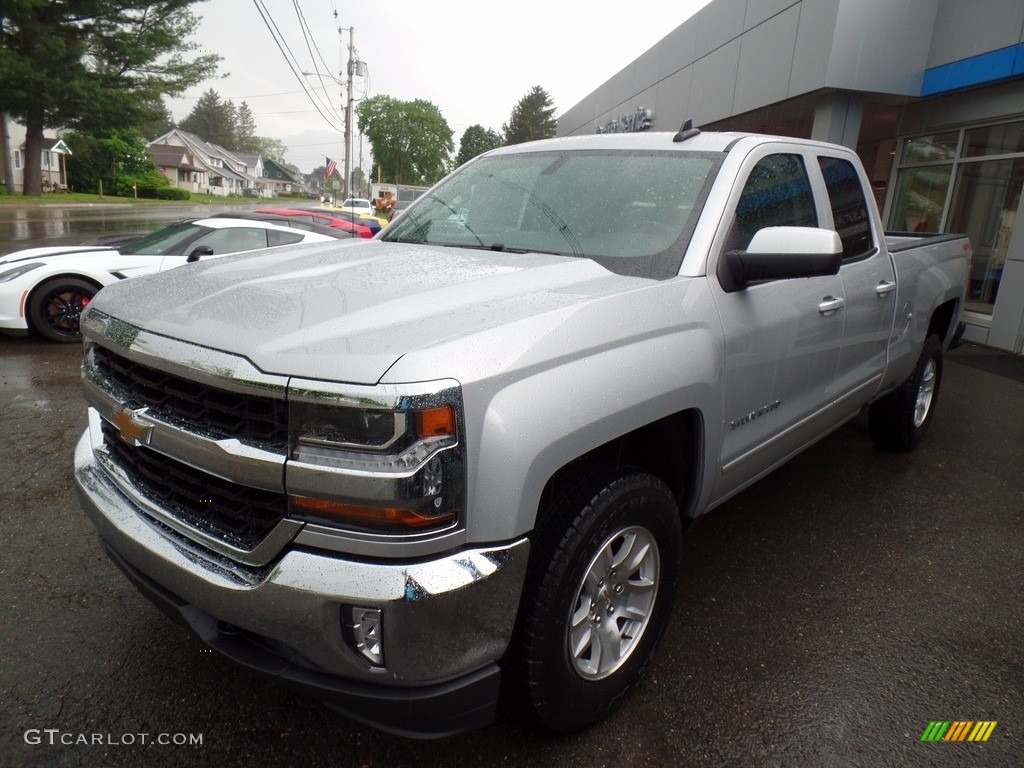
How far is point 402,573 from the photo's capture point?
1.58m

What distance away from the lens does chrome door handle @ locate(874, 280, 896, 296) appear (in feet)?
11.8

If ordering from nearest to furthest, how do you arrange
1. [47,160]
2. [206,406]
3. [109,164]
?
[206,406], [109,164], [47,160]

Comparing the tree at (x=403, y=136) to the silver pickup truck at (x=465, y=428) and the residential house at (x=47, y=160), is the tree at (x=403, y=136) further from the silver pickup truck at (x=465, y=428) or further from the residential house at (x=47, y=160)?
the silver pickup truck at (x=465, y=428)

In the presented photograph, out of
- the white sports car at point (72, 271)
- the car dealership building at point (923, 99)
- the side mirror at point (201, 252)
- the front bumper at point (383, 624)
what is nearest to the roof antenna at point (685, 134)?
the front bumper at point (383, 624)

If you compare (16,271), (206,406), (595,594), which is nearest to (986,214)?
(595,594)

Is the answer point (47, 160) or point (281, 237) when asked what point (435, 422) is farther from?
point (47, 160)

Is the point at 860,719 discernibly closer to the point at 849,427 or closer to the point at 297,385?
the point at 297,385

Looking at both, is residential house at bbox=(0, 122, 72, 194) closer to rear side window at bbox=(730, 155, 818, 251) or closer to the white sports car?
the white sports car

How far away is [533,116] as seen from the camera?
7238 cm

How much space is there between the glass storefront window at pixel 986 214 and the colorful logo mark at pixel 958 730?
895 cm

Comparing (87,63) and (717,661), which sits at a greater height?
(87,63)

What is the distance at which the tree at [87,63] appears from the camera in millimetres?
31734

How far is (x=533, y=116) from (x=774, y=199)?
7454cm

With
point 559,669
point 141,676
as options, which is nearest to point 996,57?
point 559,669
